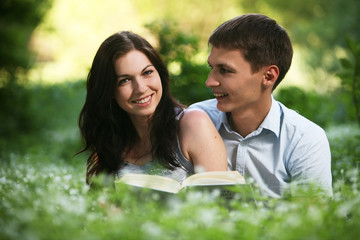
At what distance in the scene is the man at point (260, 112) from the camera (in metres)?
2.85

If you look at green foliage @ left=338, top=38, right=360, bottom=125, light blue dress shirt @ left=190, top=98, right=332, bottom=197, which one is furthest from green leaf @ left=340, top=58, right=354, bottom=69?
light blue dress shirt @ left=190, top=98, right=332, bottom=197

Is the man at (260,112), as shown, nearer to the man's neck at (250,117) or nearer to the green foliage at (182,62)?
the man's neck at (250,117)

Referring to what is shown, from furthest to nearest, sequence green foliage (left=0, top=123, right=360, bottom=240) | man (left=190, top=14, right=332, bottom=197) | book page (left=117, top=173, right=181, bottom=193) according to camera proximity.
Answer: man (left=190, top=14, right=332, bottom=197) → book page (left=117, top=173, right=181, bottom=193) → green foliage (left=0, top=123, right=360, bottom=240)

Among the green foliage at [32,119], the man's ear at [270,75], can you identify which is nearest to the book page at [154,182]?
the man's ear at [270,75]

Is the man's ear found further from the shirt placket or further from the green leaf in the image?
the green leaf

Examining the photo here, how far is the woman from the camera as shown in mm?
2928

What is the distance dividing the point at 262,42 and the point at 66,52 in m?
17.1

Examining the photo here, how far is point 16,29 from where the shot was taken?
781 centimetres

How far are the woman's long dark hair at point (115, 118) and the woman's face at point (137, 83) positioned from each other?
0.05 meters

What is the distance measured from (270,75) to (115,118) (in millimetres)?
1206

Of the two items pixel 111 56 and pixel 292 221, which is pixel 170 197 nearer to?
pixel 292 221

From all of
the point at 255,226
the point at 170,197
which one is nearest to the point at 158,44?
the point at 170,197

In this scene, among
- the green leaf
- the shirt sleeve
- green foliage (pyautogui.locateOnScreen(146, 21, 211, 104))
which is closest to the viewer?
the shirt sleeve

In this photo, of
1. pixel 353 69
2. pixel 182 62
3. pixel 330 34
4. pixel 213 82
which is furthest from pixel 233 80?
pixel 330 34
